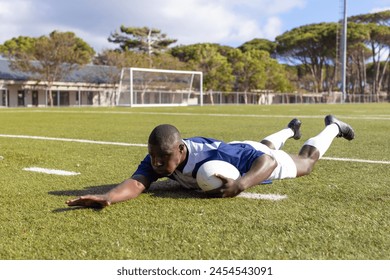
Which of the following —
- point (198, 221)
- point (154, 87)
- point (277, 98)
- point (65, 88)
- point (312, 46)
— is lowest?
point (198, 221)

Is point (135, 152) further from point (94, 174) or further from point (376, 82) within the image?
point (376, 82)

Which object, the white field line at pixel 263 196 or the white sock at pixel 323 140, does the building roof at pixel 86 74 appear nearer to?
the white sock at pixel 323 140

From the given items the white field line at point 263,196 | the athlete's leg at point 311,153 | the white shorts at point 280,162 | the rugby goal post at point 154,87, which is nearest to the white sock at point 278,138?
the athlete's leg at point 311,153

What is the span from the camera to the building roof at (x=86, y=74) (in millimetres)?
47181

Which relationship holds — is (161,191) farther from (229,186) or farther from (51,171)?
(51,171)

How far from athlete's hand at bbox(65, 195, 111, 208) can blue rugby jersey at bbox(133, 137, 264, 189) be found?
20.0 inches

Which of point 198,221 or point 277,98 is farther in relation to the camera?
point 277,98

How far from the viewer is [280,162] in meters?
3.98

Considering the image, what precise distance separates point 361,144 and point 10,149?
4.99 meters

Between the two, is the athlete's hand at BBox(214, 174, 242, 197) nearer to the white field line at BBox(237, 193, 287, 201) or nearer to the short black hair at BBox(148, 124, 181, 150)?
the white field line at BBox(237, 193, 287, 201)

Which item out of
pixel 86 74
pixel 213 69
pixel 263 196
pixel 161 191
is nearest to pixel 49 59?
pixel 86 74

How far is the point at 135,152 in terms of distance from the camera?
6.29m

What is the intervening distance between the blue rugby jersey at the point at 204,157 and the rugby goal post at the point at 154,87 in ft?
101

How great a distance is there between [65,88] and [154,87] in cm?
1492
